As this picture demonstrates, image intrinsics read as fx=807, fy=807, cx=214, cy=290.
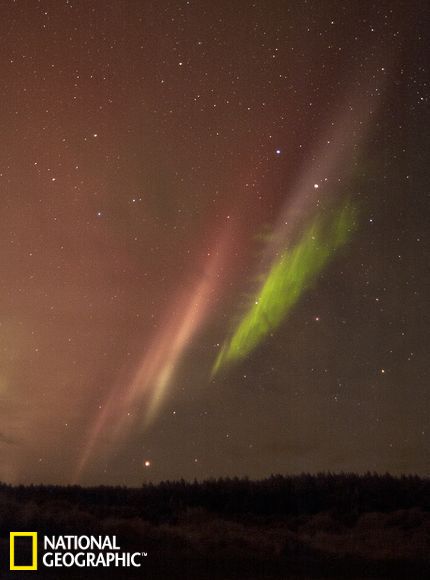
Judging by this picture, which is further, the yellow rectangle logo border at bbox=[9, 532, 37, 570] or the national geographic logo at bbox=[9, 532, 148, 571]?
the national geographic logo at bbox=[9, 532, 148, 571]

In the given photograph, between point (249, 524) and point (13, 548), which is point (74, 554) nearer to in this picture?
point (13, 548)

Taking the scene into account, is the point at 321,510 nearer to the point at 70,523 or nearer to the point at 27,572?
the point at 70,523

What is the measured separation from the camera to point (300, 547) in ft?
32.4

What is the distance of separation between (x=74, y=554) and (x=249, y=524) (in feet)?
9.35

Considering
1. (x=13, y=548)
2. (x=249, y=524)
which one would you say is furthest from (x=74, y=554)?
(x=249, y=524)

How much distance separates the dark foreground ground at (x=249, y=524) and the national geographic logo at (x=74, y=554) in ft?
0.39

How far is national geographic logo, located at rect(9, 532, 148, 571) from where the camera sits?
9.18 metres

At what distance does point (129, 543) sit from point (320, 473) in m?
3.53

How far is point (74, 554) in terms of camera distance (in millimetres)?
9383

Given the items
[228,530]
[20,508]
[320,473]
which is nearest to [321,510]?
[320,473]

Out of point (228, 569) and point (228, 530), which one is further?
point (228, 530)

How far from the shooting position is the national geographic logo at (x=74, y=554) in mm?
9180

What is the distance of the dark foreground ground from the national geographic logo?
0.39 feet

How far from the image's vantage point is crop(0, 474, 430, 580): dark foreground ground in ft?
29.7
